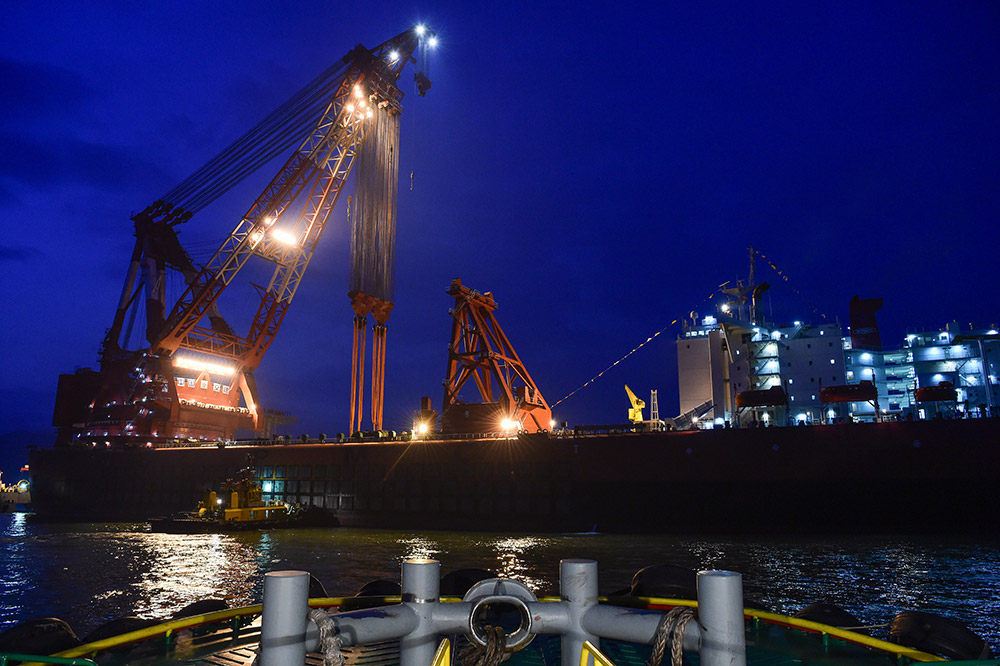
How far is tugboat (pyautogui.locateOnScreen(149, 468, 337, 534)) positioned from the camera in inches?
1168

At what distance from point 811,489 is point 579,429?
11411 millimetres

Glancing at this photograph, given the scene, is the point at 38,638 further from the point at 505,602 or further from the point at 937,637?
the point at 937,637

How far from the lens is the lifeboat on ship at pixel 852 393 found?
33156 millimetres

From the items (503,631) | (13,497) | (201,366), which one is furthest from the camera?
(13,497)

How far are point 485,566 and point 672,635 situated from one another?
16227 mm

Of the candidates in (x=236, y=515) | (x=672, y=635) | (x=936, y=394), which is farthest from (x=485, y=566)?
(x=936, y=394)

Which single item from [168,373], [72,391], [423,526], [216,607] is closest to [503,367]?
[423,526]

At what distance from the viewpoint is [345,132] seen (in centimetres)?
4941

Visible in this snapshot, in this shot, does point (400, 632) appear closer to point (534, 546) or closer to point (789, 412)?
point (534, 546)

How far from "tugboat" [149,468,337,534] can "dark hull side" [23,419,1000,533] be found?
3.79 m

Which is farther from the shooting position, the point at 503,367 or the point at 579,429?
the point at 503,367

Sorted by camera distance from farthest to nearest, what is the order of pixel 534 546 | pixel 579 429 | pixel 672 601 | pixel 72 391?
pixel 72 391
pixel 579 429
pixel 534 546
pixel 672 601

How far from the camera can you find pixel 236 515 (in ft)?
97.8

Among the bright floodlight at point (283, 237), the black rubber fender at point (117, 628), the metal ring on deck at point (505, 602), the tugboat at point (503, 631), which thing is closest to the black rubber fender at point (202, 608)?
the black rubber fender at point (117, 628)
